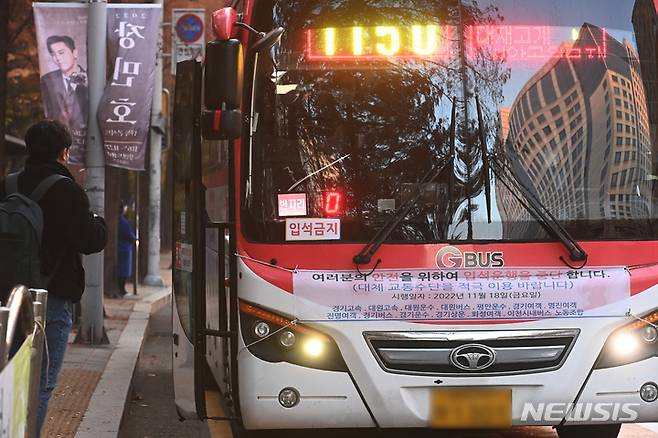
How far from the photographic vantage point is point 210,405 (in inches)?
324

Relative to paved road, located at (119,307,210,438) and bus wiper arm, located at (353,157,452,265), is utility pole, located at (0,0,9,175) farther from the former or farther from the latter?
bus wiper arm, located at (353,157,452,265)

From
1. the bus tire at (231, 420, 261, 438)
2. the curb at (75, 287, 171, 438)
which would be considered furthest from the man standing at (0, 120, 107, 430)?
the bus tire at (231, 420, 261, 438)

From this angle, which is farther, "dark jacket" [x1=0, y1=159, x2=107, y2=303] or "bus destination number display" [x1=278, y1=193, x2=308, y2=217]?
"bus destination number display" [x1=278, y1=193, x2=308, y2=217]

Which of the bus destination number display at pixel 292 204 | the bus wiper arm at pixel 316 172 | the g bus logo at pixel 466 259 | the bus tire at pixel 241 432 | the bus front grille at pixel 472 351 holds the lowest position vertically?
the bus tire at pixel 241 432

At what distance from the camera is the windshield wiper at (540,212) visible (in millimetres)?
6195

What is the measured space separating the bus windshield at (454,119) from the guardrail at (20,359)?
5.72 feet

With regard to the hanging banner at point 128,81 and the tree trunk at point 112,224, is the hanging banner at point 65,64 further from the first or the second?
the tree trunk at point 112,224

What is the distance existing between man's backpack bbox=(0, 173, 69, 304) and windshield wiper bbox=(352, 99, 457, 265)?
5.63 feet

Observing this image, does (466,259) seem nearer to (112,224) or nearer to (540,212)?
(540,212)

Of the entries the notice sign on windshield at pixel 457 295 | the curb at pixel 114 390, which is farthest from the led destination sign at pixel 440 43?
the curb at pixel 114 390

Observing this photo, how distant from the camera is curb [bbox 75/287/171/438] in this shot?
24.6 feet

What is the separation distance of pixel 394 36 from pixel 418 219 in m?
1.11

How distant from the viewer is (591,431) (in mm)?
7355

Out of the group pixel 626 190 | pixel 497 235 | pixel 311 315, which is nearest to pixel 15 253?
pixel 311 315
